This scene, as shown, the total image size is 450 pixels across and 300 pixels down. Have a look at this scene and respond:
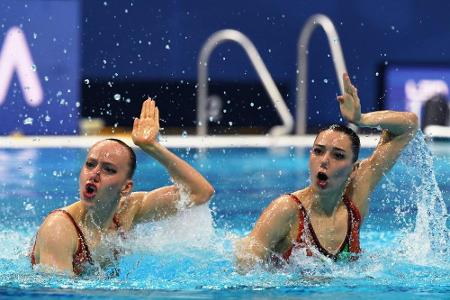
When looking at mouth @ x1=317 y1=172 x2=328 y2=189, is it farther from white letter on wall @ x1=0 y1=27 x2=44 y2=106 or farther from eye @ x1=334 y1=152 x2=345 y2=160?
white letter on wall @ x1=0 y1=27 x2=44 y2=106

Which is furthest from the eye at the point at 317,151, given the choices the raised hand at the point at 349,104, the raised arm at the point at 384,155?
the raised arm at the point at 384,155

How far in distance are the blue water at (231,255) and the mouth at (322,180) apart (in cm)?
36

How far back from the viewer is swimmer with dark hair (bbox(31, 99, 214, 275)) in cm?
412

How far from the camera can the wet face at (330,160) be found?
430 centimetres

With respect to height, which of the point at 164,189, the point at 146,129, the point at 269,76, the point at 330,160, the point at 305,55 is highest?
the point at 305,55

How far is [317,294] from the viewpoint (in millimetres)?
3986

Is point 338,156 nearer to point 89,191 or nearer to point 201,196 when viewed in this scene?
point 201,196

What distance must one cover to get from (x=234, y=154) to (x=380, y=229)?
476 cm

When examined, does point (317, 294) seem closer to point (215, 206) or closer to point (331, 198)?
point (331, 198)

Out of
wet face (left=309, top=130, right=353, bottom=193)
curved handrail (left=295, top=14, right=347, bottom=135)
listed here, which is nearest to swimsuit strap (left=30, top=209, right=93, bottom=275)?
wet face (left=309, top=130, right=353, bottom=193)

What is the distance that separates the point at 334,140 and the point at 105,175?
40.0 inches

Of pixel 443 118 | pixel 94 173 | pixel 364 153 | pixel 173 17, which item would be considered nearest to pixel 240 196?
pixel 364 153

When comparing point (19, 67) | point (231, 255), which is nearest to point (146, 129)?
point (231, 255)

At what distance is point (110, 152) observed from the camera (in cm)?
422
